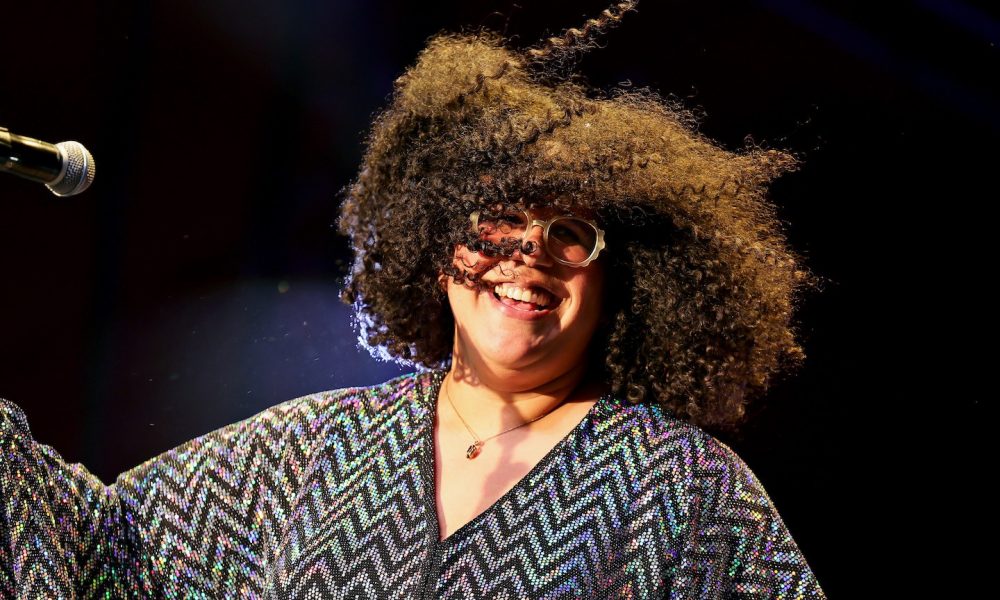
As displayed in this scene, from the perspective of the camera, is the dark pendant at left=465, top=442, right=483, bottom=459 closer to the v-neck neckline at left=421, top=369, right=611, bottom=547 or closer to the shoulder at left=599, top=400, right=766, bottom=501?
the v-neck neckline at left=421, top=369, right=611, bottom=547

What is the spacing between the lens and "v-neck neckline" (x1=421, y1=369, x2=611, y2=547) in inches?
81.3

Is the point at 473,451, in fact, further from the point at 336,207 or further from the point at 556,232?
the point at 336,207

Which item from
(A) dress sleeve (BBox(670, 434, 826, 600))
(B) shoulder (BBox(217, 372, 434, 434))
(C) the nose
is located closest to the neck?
(B) shoulder (BBox(217, 372, 434, 434))

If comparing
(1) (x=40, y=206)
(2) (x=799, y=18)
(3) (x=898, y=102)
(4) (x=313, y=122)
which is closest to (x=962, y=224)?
Answer: (3) (x=898, y=102)

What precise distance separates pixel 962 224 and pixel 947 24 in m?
0.47

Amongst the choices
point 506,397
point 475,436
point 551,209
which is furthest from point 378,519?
point 551,209

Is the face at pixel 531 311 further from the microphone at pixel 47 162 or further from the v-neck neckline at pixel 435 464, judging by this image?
the microphone at pixel 47 162

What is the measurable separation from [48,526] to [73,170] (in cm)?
83

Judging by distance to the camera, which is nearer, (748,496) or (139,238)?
(748,496)

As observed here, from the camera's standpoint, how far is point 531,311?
85.0 inches

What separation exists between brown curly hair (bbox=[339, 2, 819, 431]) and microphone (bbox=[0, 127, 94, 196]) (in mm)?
960

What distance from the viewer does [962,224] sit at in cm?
247

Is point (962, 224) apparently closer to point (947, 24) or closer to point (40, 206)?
point (947, 24)

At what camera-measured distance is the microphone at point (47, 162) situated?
53.7 inches
